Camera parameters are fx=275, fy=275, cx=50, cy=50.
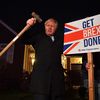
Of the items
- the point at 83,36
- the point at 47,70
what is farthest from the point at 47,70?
the point at 83,36

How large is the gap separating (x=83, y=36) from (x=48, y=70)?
96 cm

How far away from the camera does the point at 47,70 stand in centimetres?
351

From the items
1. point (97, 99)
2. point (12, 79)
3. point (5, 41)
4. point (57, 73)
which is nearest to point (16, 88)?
point (12, 79)

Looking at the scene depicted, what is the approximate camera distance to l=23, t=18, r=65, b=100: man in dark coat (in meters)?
3.47

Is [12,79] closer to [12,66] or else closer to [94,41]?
[12,66]

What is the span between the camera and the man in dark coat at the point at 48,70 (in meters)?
3.47

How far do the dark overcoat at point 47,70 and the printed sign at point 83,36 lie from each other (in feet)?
2.01

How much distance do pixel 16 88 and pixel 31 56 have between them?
3167 millimetres

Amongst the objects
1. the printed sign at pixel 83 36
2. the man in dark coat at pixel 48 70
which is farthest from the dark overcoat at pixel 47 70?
the printed sign at pixel 83 36

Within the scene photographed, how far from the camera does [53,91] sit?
3.49 metres

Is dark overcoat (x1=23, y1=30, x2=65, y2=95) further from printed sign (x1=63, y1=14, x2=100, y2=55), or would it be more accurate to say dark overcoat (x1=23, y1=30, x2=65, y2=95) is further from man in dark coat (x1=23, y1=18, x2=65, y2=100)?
printed sign (x1=63, y1=14, x2=100, y2=55)

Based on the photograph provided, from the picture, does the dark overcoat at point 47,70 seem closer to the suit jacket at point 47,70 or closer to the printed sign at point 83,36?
the suit jacket at point 47,70

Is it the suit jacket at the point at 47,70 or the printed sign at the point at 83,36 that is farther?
the printed sign at the point at 83,36

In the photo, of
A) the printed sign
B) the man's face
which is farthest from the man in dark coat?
the printed sign
